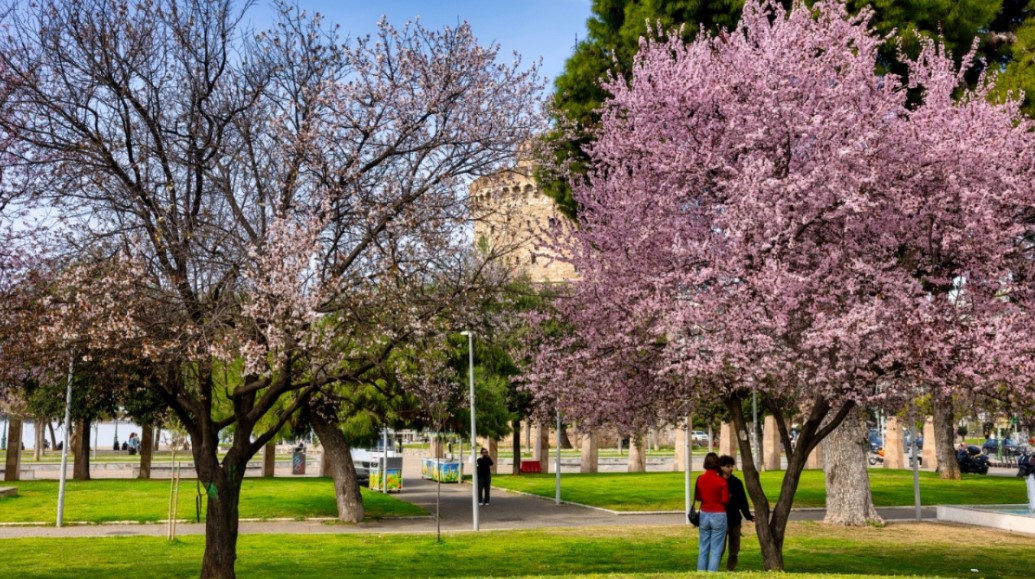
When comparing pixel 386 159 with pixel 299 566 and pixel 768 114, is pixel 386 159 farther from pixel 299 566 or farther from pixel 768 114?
pixel 299 566

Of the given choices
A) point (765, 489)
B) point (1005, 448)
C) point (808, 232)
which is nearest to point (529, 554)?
point (808, 232)

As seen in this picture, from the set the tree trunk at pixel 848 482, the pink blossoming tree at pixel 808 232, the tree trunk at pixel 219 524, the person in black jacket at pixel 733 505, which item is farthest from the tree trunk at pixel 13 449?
the person in black jacket at pixel 733 505

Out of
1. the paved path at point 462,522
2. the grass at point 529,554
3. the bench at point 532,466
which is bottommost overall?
the paved path at point 462,522

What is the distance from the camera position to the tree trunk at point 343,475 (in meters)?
27.5

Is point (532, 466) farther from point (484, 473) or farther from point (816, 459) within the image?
point (484, 473)

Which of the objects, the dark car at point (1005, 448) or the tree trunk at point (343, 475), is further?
the dark car at point (1005, 448)

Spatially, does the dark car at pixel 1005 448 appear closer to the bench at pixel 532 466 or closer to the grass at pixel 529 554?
the bench at pixel 532 466

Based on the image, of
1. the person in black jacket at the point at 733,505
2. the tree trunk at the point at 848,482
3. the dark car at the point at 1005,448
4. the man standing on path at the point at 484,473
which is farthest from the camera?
the dark car at the point at 1005,448

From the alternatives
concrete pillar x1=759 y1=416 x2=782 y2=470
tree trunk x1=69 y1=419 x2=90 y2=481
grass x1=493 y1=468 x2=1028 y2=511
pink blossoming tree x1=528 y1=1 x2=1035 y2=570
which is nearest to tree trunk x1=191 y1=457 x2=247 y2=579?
pink blossoming tree x1=528 y1=1 x2=1035 y2=570

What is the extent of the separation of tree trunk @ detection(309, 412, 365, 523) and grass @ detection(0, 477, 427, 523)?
1780 mm

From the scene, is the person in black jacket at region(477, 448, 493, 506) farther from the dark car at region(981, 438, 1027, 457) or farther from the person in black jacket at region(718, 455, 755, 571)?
the dark car at region(981, 438, 1027, 457)

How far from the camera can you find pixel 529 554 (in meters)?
20.2

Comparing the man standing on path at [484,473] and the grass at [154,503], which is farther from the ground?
the man standing on path at [484,473]

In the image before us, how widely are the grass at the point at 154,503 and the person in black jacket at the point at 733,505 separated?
1459cm
